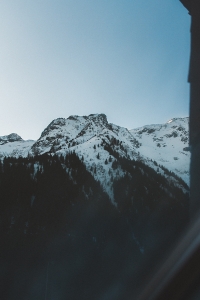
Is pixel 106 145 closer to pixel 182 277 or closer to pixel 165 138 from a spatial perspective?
pixel 182 277

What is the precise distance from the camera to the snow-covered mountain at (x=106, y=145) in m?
38.2

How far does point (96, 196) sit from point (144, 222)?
743cm

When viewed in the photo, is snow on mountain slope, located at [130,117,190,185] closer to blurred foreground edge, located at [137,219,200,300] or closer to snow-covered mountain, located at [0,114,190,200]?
snow-covered mountain, located at [0,114,190,200]

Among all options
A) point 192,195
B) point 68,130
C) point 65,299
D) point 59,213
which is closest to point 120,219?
point 59,213

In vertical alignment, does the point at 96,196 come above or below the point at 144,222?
above

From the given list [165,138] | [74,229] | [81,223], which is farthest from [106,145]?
[165,138]

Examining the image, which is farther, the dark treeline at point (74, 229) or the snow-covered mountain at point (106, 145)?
the snow-covered mountain at point (106, 145)

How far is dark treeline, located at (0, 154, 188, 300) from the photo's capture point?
20.2m

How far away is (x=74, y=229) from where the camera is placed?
25562mm

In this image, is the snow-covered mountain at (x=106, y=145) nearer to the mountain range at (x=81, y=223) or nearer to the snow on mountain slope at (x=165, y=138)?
the snow on mountain slope at (x=165, y=138)

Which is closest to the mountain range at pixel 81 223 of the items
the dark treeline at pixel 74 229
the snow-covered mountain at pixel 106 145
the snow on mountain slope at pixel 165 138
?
the dark treeline at pixel 74 229

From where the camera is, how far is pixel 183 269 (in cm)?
115

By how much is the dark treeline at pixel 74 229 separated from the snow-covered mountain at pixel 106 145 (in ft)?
12.7

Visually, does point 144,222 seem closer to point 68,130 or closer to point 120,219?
point 120,219
